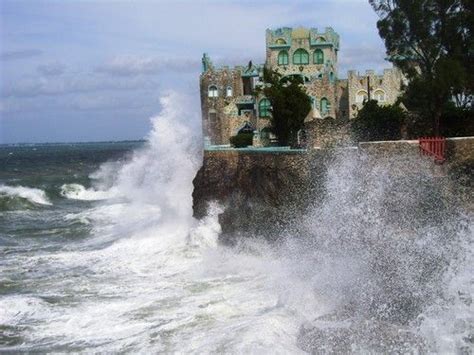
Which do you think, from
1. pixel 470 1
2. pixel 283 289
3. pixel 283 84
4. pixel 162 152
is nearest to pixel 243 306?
pixel 283 289

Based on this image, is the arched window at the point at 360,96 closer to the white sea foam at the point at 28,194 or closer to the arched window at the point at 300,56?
the arched window at the point at 300,56

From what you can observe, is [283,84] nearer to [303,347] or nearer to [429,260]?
[429,260]

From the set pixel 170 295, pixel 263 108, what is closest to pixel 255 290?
pixel 170 295

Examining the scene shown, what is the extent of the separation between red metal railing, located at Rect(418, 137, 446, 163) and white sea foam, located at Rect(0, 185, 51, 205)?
29590 millimetres

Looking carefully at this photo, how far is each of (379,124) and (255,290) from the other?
1265cm

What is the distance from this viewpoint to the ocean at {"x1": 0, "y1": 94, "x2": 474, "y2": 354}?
37.3ft

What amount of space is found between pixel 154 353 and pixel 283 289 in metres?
4.06

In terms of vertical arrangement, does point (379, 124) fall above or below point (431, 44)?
below

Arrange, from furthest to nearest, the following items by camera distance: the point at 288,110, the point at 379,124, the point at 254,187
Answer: the point at 379,124 < the point at 288,110 < the point at 254,187

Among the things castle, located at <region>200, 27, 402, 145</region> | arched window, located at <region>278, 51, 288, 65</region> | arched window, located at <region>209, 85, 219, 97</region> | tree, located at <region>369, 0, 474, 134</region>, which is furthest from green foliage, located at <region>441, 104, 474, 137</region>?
arched window, located at <region>209, 85, 219, 97</region>

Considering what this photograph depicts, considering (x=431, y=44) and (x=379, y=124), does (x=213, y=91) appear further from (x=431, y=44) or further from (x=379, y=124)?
(x=431, y=44)

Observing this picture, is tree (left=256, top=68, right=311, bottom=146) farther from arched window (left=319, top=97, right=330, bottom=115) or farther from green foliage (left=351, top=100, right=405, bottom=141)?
arched window (left=319, top=97, right=330, bottom=115)

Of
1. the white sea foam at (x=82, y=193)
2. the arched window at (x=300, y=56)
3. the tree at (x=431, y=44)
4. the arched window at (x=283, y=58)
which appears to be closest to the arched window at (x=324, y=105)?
the arched window at (x=300, y=56)

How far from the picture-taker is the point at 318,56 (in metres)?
32.3
